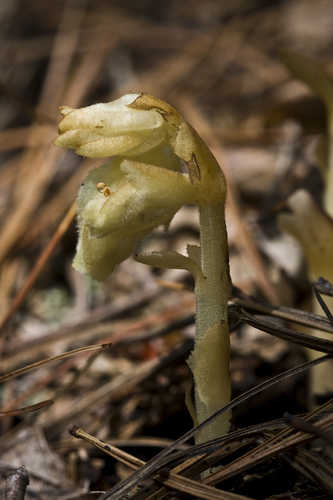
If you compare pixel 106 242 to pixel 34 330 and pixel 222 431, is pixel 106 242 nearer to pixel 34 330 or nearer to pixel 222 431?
pixel 222 431

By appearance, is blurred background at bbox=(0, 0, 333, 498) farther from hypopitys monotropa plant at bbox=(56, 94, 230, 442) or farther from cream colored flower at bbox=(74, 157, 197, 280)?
cream colored flower at bbox=(74, 157, 197, 280)

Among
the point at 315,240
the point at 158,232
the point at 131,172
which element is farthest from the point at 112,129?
the point at 158,232

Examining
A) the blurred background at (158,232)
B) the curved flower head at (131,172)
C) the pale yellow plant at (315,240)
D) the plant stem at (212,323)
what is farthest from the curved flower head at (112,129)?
the pale yellow plant at (315,240)

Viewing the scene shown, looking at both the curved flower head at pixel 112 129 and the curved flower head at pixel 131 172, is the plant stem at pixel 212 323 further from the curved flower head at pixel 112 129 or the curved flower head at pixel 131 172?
the curved flower head at pixel 112 129

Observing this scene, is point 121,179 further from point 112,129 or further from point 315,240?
point 315,240

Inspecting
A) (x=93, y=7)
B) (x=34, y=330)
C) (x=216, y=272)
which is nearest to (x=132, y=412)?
Result: (x=34, y=330)

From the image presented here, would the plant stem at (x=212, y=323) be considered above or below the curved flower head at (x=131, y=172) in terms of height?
below

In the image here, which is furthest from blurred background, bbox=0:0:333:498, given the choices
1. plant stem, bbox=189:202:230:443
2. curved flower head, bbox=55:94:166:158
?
curved flower head, bbox=55:94:166:158
